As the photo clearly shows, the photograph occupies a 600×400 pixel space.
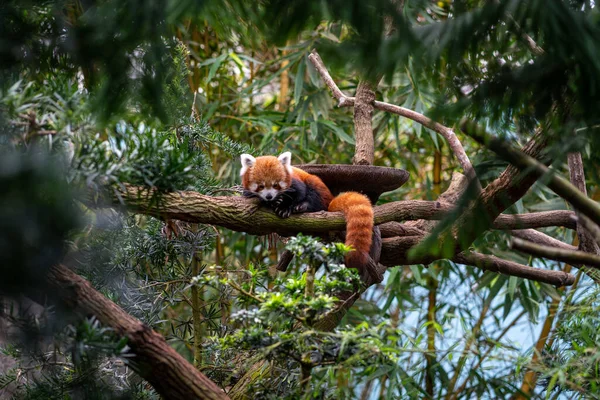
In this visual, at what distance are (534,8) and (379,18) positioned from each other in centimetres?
28

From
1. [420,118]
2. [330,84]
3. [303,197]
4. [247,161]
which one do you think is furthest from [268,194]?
[330,84]

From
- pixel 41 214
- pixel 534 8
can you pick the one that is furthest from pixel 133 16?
pixel 534 8

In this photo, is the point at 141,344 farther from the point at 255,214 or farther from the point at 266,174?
the point at 266,174

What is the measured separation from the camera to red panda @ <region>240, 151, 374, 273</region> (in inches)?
81.4

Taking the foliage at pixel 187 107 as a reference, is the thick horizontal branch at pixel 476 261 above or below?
above

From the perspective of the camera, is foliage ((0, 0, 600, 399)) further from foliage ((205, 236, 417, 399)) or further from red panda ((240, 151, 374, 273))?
red panda ((240, 151, 374, 273))

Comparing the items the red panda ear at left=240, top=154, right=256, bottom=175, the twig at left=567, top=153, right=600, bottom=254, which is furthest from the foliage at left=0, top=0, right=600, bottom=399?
the red panda ear at left=240, top=154, right=256, bottom=175

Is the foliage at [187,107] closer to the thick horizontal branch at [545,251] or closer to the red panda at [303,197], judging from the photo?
the thick horizontal branch at [545,251]

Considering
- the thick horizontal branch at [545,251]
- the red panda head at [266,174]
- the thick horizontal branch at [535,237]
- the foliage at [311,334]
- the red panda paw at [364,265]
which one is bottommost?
the foliage at [311,334]

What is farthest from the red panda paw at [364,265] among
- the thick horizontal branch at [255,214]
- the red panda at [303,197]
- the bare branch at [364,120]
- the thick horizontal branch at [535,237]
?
the thick horizontal branch at [535,237]

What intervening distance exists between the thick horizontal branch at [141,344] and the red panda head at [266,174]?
898 mm

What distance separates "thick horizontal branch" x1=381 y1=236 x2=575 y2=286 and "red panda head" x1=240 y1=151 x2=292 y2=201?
50cm

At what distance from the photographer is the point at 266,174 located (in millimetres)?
2508

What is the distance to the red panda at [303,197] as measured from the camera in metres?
2.07
